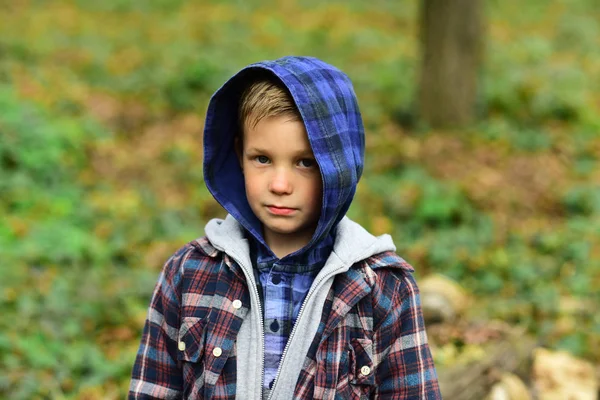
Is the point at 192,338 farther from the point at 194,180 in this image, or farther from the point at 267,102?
the point at 194,180

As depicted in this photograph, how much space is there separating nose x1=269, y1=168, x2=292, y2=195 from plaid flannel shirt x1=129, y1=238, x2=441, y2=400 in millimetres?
322

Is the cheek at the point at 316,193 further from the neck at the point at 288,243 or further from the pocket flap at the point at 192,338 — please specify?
the pocket flap at the point at 192,338

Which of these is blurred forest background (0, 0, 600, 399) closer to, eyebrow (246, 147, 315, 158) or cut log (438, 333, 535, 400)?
cut log (438, 333, 535, 400)

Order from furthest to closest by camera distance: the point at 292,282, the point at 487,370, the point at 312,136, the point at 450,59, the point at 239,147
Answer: the point at 450,59 → the point at 487,370 → the point at 239,147 → the point at 292,282 → the point at 312,136

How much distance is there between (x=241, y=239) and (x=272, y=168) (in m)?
0.31

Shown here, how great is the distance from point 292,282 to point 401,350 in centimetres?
44

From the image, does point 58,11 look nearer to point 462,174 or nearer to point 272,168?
point 462,174

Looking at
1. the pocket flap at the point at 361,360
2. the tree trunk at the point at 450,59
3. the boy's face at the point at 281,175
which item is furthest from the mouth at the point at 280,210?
the tree trunk at the point at 450,59

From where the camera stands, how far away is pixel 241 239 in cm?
247

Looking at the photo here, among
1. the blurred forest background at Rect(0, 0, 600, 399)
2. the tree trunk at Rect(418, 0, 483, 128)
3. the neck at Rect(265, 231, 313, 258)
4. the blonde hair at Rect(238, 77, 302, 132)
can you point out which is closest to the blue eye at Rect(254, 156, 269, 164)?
the blonde hair at Rect(238, 77, 302, 132)

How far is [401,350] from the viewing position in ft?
7.86

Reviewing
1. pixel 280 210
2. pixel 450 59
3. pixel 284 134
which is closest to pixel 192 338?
pixel 280 210

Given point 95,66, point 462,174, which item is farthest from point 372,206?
point 95,66

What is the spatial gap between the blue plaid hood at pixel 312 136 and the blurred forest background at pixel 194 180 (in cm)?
249
